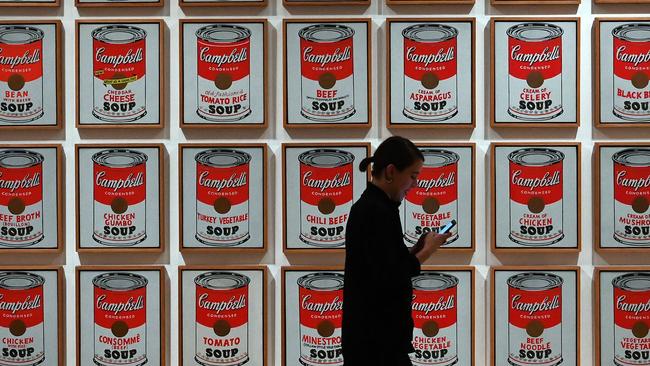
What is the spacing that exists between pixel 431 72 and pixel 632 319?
1.25m

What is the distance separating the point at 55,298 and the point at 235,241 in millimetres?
762

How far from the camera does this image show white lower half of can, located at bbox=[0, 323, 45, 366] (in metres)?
A: 2.73

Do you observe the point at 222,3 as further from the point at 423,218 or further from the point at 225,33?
the point at 423,218

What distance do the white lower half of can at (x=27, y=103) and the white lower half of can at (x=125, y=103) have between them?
0.77 ft

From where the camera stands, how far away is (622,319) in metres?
2.67

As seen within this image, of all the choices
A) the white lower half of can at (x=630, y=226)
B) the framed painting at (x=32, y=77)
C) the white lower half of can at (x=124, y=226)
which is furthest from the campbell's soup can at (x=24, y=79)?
the white lower half of can at (x=630, y=226)

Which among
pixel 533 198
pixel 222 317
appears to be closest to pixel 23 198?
pixel 222 317

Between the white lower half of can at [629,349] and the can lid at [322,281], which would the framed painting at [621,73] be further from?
the can lid at [322,281]

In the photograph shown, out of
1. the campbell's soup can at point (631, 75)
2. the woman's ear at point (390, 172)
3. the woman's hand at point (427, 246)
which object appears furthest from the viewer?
the campbell's soup can at point (631, 75)

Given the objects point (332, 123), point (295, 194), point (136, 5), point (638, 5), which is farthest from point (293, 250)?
point (638, 5)

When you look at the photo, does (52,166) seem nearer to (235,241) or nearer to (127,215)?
(127,215)

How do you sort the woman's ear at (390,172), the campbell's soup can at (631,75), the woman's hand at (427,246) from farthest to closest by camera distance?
the campbell's soup can at (631,75) < the woman's hand at (427,246) < the woman's ear at (390,172)

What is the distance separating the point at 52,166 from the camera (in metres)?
2.71

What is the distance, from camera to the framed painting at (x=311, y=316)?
2686mm
